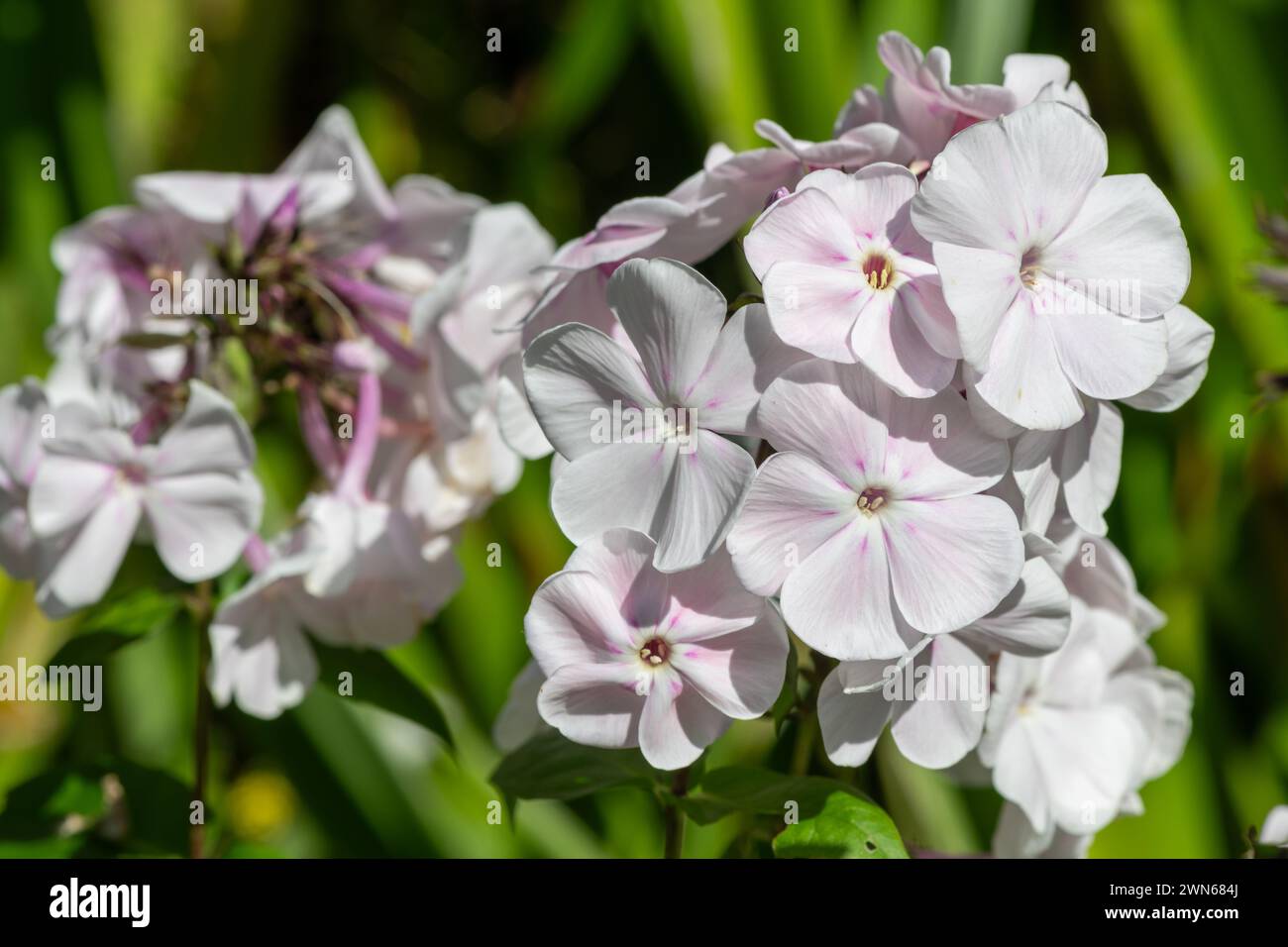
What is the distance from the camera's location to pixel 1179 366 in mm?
487

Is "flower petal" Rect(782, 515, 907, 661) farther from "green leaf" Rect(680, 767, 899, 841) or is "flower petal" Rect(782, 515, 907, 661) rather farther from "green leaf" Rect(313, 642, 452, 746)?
"green leaf" Rect(313, 642, 452, 746)

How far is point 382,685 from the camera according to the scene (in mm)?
676

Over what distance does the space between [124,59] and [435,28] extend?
467mm

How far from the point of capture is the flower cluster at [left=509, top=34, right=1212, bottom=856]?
1.39 ft

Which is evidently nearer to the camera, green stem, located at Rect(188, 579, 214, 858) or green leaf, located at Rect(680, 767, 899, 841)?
green leaf, located at Rect(680, 767, 899, 841)

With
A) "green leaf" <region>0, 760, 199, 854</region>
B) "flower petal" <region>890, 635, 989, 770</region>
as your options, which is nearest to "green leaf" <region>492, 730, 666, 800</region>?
"flower petal" <region>890, 635, 989, 770</region>

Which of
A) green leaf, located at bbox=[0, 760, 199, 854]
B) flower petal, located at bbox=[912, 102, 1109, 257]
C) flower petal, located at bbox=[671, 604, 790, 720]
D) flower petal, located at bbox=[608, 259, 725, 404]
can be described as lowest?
green leaf, located at bbox=[0, 760, 199, 854]

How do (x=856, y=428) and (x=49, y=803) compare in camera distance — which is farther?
(x=49, y=803)

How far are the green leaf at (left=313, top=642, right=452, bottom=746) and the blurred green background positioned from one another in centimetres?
39

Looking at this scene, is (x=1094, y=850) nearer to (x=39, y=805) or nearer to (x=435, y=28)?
(x=39, y=805)

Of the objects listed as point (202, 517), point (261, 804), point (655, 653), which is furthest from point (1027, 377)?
point (261, 804)

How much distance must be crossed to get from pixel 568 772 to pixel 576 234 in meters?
1.14

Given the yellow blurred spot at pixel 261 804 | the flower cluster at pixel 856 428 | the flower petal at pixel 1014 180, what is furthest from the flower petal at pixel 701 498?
the yellow blurred spot at pixel 261 804

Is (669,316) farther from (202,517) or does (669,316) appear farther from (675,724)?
(202,517)
